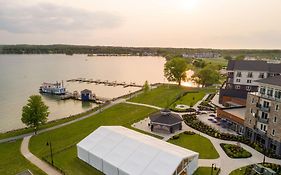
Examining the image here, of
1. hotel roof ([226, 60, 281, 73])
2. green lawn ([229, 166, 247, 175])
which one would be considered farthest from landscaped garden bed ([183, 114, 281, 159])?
hotel roof ([226, 60, 281, 73])

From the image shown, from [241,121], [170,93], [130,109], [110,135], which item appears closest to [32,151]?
[110,135]

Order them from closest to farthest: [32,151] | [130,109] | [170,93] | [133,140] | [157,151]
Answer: [157,151], [133,140], [32,151], [130,109], [170,93]

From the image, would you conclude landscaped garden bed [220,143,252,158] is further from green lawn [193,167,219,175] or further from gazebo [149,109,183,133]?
gazebo [149,109,183,133]

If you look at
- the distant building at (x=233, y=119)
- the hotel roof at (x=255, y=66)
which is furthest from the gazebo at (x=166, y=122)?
the hotel roof at (x=255, y=66)

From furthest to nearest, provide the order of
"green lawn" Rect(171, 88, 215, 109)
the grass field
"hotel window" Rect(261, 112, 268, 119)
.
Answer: the grass field → "green lawn" Rect(171, 88, 215, 109) → "hotel window" Rect(261, 112, 268, 119)

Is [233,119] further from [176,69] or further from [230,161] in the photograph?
[176,69]

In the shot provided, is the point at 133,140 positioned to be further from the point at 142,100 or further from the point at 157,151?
the point at 142,100
